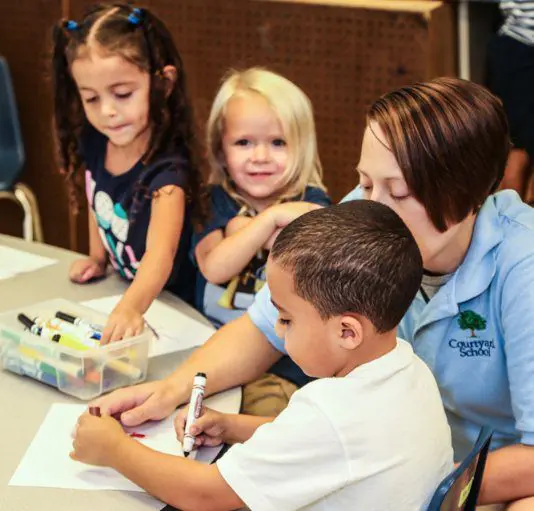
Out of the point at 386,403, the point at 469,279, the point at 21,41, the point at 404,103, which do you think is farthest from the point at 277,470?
the point at 21,41

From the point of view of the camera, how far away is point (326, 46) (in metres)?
3.22

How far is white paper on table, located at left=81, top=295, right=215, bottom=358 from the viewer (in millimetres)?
1750

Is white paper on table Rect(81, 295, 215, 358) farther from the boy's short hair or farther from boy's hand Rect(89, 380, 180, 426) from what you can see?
the boy's short hair

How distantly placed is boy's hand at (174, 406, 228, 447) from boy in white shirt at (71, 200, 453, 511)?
0.14m

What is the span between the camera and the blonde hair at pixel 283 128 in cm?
214

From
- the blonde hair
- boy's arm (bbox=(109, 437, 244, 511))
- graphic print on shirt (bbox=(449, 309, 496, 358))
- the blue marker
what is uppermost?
the blonde hair

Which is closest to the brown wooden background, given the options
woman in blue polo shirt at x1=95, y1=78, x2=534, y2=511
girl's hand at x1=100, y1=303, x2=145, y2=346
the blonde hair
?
the blonde hair

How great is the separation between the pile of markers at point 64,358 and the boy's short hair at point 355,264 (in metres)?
0.49

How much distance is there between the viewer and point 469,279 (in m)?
1.45

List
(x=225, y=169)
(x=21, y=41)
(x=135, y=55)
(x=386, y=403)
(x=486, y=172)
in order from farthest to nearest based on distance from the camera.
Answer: (x=21, y=41) → (x=225, y=169) → (x=135, y=55) → (x=486, y=172) → (x=386, y=403)

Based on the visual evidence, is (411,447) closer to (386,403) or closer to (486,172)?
(386,403)

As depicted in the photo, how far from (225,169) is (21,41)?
6.51 ft

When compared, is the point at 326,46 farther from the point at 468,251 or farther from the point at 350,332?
the point at 350,332

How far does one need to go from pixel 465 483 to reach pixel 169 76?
4.08ft
